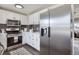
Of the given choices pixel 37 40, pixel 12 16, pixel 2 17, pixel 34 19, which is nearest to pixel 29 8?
pixel 34 19

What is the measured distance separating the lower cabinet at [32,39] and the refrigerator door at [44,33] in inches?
2.8

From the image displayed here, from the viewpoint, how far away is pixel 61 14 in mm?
1348

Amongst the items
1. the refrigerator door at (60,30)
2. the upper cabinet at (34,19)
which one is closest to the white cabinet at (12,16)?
the upper cabinet at (34,19)

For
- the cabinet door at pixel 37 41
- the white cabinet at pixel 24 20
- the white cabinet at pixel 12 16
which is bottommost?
the cabinet door at pixel 37 41

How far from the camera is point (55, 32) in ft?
4.59

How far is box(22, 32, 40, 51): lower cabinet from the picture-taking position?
4.58 feet

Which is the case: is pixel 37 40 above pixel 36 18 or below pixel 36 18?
below

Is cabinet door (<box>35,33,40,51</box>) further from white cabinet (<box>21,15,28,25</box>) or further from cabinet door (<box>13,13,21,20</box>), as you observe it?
cabinet door (<box>13,13,21,20</box>)

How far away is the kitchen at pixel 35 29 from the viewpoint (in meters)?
1.32

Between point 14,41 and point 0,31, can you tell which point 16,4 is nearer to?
point 0,31

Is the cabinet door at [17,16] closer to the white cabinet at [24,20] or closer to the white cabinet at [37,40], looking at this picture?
the white cabinet at [24,20]

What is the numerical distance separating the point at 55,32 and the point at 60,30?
9 cm

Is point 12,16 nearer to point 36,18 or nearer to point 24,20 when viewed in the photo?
point 24,20
